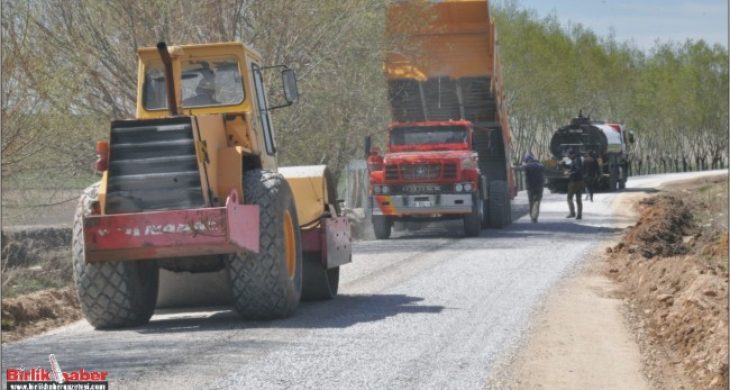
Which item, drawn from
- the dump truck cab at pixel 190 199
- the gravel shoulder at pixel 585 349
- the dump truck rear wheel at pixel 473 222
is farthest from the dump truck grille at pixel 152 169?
the dump truck rear wheel at pixel 473 222

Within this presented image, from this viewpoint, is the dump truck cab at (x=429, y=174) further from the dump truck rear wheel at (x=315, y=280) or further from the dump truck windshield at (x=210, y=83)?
the dump truck windshield at (x=210, y=83)

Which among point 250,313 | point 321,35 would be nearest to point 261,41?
point 321,35

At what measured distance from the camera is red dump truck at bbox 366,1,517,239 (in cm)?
2631

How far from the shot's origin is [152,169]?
39.7ft

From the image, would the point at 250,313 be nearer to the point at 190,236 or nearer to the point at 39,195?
the point at 190,236

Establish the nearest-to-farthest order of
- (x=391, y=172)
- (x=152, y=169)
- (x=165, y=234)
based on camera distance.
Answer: (x=165, y=234) < (x=152, y=169) < (x=391, y=172)

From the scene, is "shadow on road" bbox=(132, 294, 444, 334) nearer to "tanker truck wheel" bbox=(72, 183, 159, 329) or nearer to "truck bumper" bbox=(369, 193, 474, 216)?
"tanker truck wheel" bbox=(72, 183, 159, 329)

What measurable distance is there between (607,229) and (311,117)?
750 centimetres

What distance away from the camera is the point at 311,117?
101ft

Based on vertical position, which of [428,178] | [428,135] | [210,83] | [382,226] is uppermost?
[210,83]

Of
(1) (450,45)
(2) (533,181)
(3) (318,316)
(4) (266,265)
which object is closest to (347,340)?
(4) (266,265)

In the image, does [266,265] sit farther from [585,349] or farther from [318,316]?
[585,349]

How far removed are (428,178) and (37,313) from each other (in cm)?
1195

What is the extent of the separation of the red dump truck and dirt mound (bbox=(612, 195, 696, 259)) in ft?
11.2
